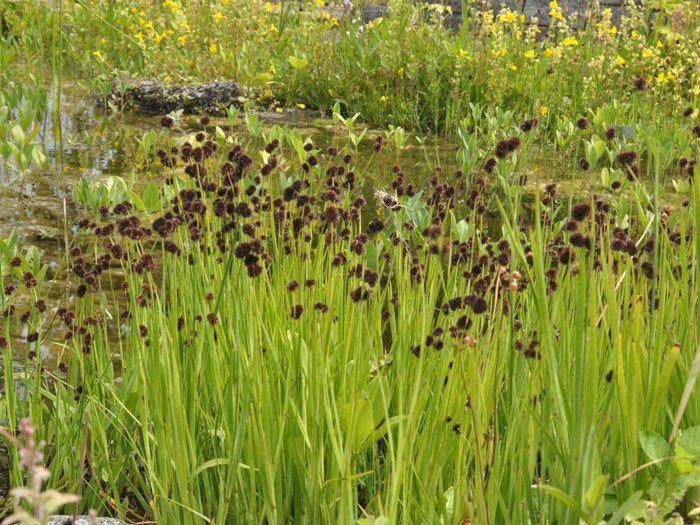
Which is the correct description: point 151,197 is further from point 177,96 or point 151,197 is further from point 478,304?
point 177,96

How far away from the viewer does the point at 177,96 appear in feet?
19.4

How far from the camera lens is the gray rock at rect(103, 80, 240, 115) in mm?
5969

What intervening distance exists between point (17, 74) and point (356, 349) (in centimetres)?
531

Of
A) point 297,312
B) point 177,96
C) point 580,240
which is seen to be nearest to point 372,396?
point 297,312

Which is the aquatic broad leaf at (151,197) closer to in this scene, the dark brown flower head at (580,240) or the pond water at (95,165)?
the pond water at (95,165)

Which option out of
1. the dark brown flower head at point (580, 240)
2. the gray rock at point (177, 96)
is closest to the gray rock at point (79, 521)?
the dark brown flower head at point (580, 240)

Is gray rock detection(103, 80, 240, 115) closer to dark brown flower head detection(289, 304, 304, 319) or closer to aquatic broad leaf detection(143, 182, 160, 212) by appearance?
aquatic broad leaf detection(143, 182, 160, 212)

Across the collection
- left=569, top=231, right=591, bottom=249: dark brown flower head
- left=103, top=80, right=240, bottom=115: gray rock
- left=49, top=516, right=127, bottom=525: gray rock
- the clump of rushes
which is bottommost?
left=49, top=516, right=127, bottom=525: gray rock

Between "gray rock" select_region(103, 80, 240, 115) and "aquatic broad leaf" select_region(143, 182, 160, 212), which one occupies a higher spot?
"gray rock" select_region(103, 80, 240, 115)

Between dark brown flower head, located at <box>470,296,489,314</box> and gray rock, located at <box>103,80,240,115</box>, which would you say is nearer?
dark brown flower head, located at <box>470,296,489,314</box>

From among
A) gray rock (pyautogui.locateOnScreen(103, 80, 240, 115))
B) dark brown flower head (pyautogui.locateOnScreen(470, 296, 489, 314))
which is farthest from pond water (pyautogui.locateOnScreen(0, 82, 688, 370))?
dark brown flower head (pyautogui.locateOnScreen(470, 296, 489, 314))

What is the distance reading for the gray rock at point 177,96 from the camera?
5969 mm

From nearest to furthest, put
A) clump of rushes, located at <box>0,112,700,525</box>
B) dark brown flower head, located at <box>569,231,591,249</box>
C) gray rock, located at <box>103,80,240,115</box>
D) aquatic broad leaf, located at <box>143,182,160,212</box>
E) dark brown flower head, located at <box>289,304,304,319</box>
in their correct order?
dark brown flower head, located at <box>569,231,591,249</box> < clump of rushes, located at <box>0,112,700,525</box> < dark brown flower head, located at <box>289,304,304,319</box> < aquatic broad leaf, located at <box>143,182,160,212</box> < gray rock, located at <box>103,80,240,115</box>

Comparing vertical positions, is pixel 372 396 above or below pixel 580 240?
below
